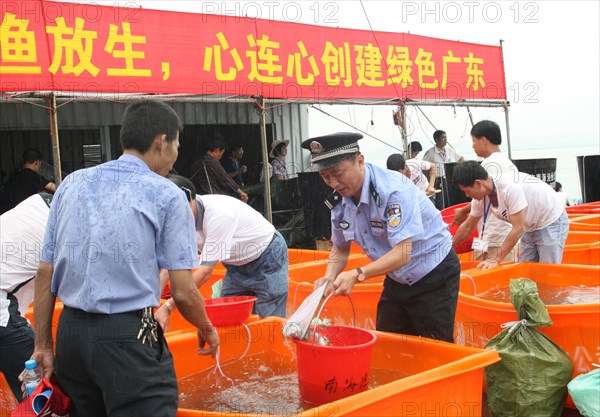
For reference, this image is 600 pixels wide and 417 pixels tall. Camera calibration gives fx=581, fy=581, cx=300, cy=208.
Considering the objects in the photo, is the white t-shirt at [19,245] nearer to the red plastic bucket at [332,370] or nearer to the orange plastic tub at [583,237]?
the red plastic bucket at [332,370]

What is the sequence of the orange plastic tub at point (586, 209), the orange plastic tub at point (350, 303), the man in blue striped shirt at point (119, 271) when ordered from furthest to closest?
the orange plastic tub at point (586, 209) → the orange plastic tub at point (350, 303) → the man in blue striped shirt at point (119, 271)

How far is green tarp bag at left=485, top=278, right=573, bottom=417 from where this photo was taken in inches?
120

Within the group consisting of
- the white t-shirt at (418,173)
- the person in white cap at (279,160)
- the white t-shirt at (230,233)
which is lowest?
the white t-shirt at (230,233)

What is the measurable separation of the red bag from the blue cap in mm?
1335

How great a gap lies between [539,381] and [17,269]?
2.66 meters

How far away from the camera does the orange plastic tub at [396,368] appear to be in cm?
214

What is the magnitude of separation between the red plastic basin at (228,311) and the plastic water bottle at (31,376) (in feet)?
3.47

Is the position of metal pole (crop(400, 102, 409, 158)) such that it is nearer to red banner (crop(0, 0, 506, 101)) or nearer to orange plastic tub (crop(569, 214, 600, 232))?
red banner (crop(0, 0, 506, 101))

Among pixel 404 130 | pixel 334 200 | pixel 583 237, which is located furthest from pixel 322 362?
pixel 404 130

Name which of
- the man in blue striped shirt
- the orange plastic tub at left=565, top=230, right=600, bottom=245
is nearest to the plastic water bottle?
the man in blue striped shirt

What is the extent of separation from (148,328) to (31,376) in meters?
0.50

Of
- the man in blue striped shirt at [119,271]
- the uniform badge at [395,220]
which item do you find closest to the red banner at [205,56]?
the man in blue striped shirt at [119,271]

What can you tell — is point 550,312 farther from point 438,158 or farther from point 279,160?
point 279,160

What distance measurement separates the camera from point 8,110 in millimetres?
8727
